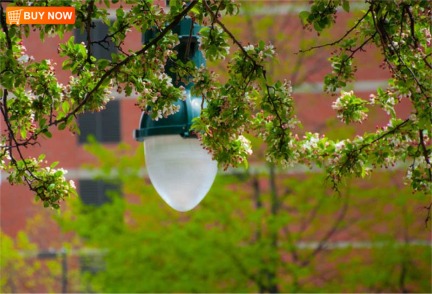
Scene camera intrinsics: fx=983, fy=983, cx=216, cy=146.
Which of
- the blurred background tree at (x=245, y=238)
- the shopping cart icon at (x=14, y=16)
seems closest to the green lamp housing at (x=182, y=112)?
the shopping cart icon at (x=14, y=16)

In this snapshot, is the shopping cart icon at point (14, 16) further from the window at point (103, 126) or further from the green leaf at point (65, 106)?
the window at point (103, 126)

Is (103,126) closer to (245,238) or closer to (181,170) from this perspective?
(245,238)

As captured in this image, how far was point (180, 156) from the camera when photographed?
4.94m

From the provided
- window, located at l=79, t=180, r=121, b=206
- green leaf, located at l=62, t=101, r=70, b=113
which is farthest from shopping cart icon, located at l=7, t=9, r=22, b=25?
window, located at l=79, t=180, r=121, b=206

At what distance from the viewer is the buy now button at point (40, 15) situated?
446 cm

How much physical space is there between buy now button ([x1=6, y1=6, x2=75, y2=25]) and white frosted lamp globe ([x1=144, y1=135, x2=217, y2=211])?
33.1 inches

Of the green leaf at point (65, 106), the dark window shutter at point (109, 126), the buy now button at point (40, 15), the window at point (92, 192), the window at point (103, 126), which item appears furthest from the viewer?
the window at point (92, 192)

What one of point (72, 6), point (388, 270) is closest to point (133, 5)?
point (72, 6)

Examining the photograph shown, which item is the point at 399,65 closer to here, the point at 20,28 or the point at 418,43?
the point at 418,43

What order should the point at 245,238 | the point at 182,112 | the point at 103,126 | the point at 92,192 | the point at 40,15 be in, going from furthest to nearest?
1. the point at 92,192
2. the point at 103,126
3. the point at 245,238
4. the point at 182,112
5. the point at 40,15

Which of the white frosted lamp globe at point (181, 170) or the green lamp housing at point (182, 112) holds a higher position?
the green lamp housing at point (182, 112)

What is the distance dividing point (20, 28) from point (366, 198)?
13.0 metres

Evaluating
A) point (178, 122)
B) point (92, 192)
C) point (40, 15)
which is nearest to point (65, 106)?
point (40, 15)

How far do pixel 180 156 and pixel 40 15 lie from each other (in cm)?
100
